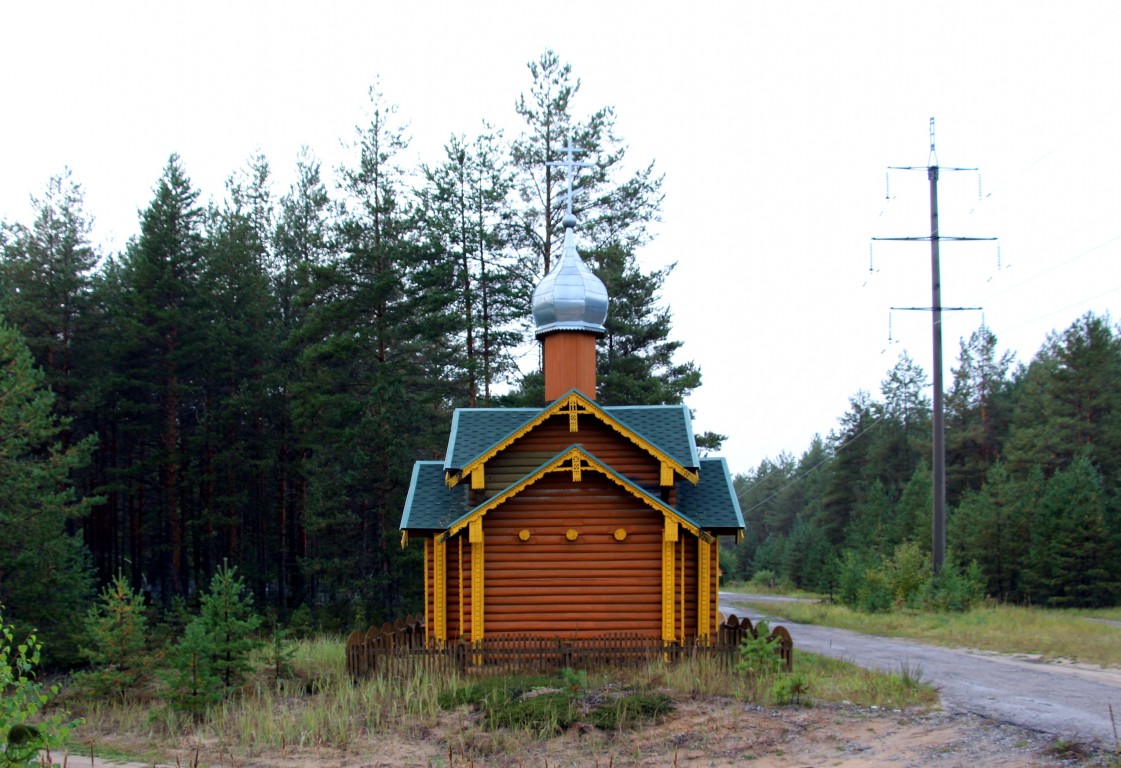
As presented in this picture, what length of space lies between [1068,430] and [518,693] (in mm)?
39985

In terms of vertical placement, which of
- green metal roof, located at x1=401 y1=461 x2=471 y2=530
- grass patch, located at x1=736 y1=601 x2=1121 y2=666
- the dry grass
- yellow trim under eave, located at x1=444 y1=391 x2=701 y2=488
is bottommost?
grass patch, located at x1=736 y1=601 x2=1121 y2=666

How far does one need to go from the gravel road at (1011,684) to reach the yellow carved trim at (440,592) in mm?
7635

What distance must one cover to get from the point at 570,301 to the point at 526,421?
2691mm

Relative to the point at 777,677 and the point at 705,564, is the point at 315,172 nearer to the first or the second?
the point at 705,564

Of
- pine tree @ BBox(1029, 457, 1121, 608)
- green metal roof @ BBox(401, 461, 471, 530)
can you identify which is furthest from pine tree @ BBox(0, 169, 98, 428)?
pine tree @ BBox(1029, 457, 1121, 608)

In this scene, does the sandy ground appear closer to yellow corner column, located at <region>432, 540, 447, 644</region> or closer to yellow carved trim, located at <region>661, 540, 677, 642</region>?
yellow carved trim, located at <region>661, 540, 677, 642</region>

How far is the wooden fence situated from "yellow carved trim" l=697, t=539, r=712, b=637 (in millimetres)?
929

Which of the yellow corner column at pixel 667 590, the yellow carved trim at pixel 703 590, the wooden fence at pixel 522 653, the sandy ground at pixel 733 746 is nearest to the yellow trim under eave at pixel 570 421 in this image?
the yellow corner column at pixel 667 590

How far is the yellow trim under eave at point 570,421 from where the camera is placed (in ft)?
55.8

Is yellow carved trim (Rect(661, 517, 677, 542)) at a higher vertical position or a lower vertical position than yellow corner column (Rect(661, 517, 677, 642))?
higher

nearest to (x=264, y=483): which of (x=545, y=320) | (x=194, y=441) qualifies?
(x=194, y=441)

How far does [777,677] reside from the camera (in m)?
13.2

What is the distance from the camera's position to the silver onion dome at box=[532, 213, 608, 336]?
19.3 meters

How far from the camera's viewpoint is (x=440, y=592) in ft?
56.2
